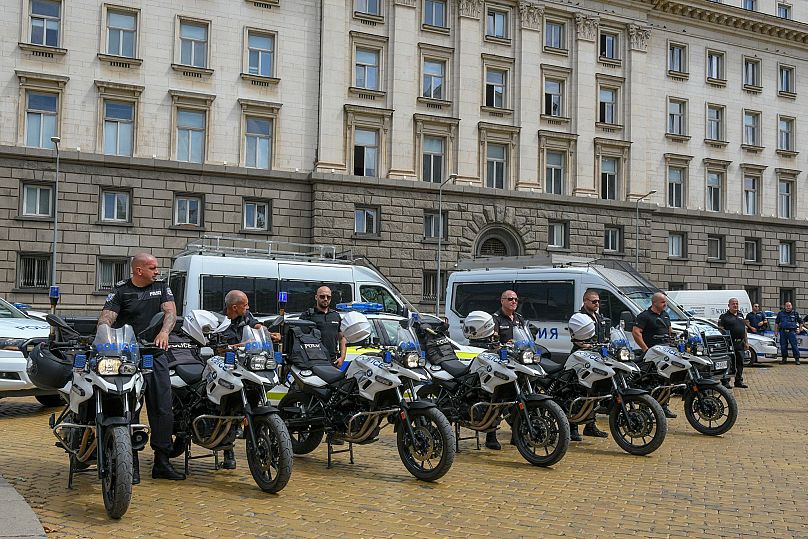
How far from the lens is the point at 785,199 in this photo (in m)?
44.4

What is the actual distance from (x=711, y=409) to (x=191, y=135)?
24.3 meters

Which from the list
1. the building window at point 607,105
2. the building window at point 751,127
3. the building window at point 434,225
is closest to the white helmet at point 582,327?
the building window at point 434,225

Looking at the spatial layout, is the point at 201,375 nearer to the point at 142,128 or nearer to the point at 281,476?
the point at 281,476

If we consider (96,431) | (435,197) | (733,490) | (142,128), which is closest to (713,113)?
(435,197)

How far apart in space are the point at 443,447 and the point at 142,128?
25.5m

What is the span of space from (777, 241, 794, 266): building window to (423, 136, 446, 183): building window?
20.2m

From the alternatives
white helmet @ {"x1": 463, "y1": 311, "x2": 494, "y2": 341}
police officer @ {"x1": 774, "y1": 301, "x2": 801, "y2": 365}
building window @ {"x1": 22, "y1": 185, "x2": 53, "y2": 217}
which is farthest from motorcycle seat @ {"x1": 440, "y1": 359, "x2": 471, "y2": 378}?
building window @ {"x1": 22, "y1": 185, "x2": 53, "y2": 217}

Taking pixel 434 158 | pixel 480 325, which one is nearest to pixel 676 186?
pixel 434 158

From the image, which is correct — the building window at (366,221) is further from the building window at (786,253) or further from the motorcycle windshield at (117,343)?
the motorcycle windshield at (117,343)

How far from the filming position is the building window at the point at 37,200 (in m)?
29.0

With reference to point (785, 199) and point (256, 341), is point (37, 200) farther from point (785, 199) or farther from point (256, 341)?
point (785, 199)

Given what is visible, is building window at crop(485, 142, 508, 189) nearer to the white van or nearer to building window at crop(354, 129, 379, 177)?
building window at crop(354, 129, 379, 177)

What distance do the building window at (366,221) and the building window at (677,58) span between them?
Answer: 17561mm

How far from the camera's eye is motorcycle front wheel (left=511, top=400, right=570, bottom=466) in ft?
27.8
